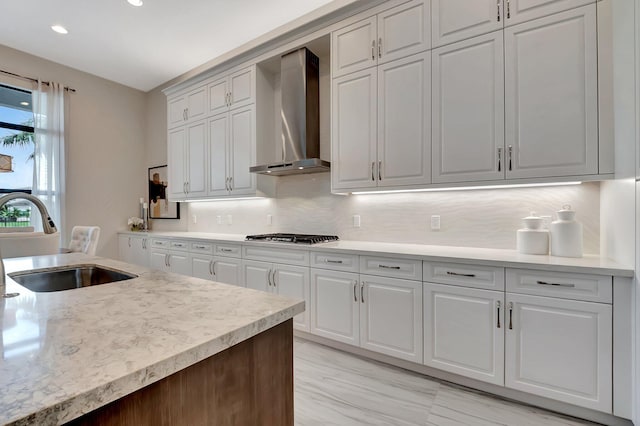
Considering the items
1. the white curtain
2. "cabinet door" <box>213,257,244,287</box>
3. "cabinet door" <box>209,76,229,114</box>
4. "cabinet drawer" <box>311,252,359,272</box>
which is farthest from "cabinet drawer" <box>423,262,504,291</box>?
the white curtain

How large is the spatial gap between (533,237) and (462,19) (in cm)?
166

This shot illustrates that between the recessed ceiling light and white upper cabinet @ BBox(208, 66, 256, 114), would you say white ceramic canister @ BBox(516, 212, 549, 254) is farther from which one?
the recessed ceiling light

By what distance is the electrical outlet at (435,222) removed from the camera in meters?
2.71

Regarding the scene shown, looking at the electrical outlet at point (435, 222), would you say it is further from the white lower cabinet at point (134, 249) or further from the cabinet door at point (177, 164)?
the white lower cabinet at point (134, 249)

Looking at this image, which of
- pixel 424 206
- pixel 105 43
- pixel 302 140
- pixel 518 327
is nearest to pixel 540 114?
pixel 424 206

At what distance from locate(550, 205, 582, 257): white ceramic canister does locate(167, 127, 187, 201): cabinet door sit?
4.20m

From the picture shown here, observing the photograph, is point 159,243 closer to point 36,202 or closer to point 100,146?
point 100,146

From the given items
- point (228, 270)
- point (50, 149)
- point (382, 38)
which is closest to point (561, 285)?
point (382, 38)

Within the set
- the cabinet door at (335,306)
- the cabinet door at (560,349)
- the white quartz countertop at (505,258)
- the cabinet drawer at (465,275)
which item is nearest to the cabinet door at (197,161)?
the white quartz countertop at (505,258)

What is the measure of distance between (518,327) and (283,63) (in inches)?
124

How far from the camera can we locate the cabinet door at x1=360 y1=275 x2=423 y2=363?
2.23 meters

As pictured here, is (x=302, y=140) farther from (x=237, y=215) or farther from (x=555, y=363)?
(x=555, y=363)

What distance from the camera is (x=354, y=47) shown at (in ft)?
9.25

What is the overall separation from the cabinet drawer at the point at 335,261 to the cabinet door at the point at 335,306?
4cm
